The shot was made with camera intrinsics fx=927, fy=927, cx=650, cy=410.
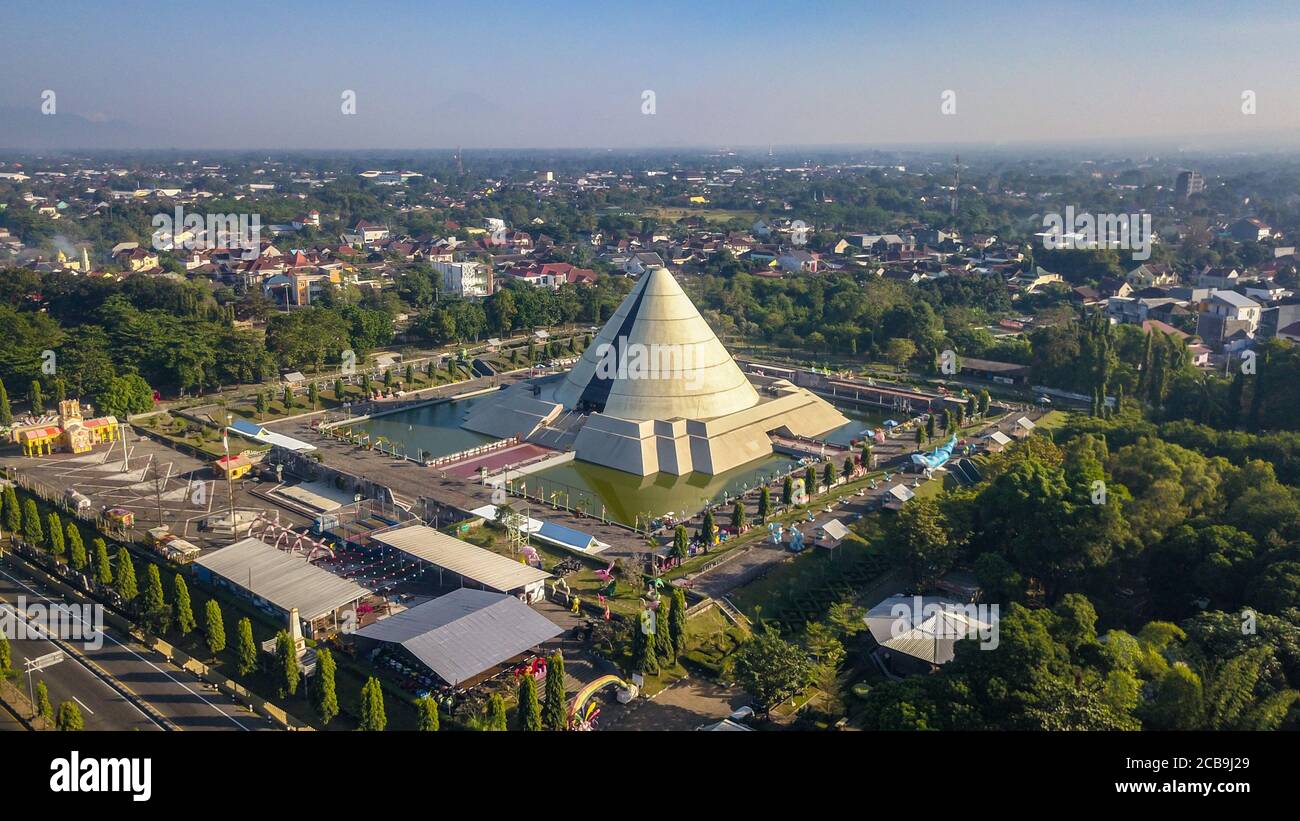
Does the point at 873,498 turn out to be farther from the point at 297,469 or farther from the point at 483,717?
the point at 297,469

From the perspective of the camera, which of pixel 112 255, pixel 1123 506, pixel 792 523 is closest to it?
pixel 1123 506

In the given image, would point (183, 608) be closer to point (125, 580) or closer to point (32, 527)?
point (125, 580)

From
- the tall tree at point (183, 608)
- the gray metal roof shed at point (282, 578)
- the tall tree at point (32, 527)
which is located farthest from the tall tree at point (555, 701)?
the tall tree at point (32, 527)

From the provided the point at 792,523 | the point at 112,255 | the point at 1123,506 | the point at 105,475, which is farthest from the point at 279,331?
the point at 112,255

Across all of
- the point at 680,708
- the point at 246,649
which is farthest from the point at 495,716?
the point at 246,649

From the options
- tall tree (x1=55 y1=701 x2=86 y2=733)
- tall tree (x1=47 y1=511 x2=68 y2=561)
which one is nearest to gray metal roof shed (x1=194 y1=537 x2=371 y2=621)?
tall tree (x1=47 y1=511 x2=68 y2=561)

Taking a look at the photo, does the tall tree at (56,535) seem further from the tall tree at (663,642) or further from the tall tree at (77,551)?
the tall tree at (663,642)

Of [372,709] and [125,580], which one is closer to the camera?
[372,709]

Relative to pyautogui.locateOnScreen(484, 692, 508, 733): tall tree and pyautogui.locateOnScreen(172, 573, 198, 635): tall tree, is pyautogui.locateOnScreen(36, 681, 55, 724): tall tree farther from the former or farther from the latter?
pyautogui.locateOnScreen(484, 692, 508, 733): tall tree
